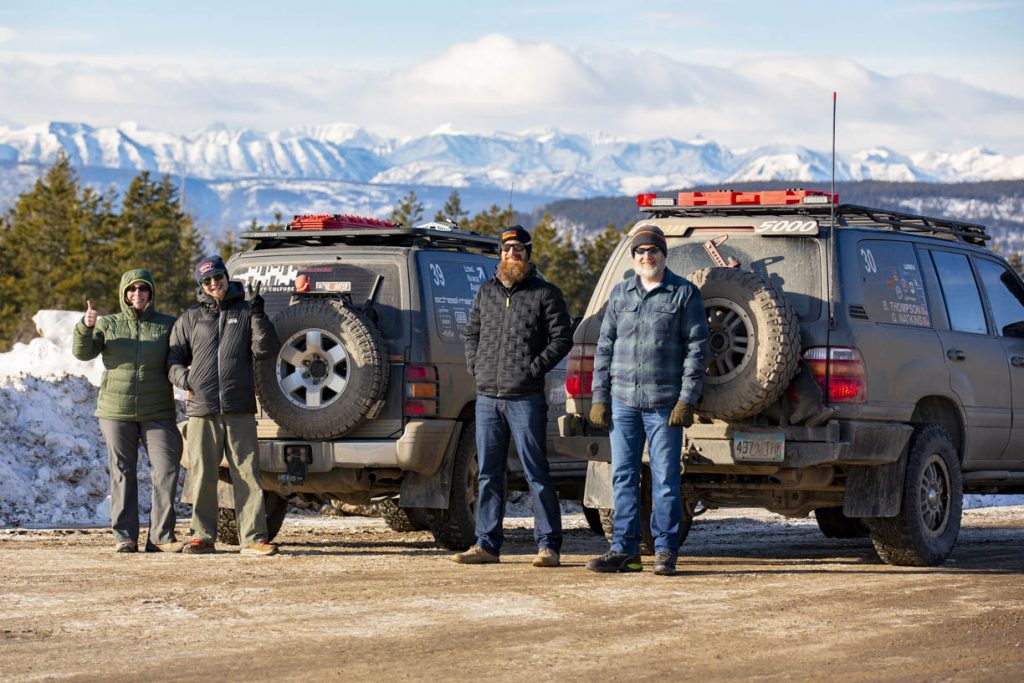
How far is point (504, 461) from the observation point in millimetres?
9984

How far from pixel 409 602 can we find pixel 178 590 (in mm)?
1317

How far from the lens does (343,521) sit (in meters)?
13.7

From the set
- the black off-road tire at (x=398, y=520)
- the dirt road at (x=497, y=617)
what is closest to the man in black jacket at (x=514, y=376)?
the dirt road at (x=497, y=617)

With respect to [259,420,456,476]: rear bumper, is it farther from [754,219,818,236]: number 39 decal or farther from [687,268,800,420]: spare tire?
[754,219,818,236]: number 39 decal

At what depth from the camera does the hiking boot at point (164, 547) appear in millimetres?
10586

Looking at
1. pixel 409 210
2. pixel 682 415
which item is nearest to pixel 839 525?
pixel 682 415

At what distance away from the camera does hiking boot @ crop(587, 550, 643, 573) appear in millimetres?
9320

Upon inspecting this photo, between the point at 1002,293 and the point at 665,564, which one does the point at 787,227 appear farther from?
the point at 1002,293

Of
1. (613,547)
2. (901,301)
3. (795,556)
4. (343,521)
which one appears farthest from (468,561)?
(343,521)

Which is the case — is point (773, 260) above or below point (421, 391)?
above

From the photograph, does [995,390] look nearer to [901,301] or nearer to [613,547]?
[901,301]

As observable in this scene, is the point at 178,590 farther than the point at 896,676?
Yes

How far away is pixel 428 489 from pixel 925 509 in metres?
3.20

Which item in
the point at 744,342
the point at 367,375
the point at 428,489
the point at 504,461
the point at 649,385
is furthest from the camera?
the point at 428,489
